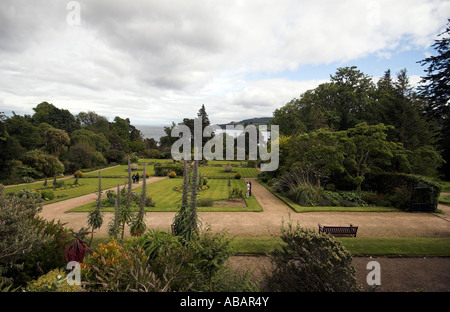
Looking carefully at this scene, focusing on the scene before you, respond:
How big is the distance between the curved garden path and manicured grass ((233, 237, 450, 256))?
4.42 ft

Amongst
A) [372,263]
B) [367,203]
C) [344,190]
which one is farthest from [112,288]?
[344,190]

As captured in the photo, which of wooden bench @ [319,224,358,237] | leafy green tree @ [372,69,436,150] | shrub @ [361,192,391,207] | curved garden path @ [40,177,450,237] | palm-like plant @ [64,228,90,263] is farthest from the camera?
leafy green tree @ [372,69,436,150]

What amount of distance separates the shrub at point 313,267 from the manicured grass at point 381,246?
8.75 feet

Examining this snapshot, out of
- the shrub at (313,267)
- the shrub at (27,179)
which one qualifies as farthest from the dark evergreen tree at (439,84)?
the shrub at (27,179)

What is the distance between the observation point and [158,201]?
16500 millimetres

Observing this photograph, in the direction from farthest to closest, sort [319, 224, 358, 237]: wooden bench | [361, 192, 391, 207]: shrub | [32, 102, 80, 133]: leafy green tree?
[32, 102, 80, 133]: leafy green tree, [361, 192, 391, 207]: shrub, [319, 224, 358, 237]: wooden bench

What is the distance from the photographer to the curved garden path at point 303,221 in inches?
409

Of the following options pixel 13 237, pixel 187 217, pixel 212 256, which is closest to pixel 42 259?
pixel 13 237

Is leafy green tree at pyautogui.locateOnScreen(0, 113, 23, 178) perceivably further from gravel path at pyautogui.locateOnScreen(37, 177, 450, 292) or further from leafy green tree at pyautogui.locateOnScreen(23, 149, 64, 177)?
gravel path at pyautogui.locateOnScreen(37, 177, 450, 292)

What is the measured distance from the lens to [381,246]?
320 inches

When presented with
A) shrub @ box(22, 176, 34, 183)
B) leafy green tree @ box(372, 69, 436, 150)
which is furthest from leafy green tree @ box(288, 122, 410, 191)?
shrub @ box(22, 176, 34, 183)

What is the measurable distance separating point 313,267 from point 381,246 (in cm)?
582

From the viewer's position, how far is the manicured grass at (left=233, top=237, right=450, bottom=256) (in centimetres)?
761

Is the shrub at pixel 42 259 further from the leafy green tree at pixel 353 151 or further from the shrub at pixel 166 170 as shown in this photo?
the shrub at pixel 166 170
